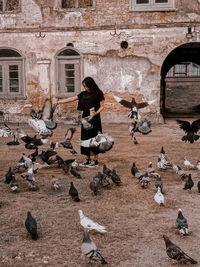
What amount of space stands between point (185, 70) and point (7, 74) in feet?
53.8

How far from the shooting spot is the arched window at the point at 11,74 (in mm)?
14312

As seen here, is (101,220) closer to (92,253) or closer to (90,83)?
(92,253)

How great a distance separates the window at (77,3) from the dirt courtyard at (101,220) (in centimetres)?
875

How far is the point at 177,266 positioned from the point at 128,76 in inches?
443

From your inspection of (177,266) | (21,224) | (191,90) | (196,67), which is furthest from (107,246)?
(196,67)

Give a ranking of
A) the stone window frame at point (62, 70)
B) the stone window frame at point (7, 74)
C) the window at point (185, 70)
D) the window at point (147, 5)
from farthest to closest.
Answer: the window at point (185, 70), the stone window frame at point (7, 74), the stone window frame at point (62, 70), the window at point (147, 5)

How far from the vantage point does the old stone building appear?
44.3 ft

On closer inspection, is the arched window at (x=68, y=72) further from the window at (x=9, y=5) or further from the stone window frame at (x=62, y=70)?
the window at (x=9, y=5)

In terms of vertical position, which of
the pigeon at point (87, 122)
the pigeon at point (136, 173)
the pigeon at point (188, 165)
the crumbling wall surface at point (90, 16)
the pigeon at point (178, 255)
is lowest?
the pigeon at point (188, 165)

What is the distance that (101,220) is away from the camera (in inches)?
163

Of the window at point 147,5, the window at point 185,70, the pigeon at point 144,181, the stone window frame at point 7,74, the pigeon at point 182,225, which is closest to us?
the pigeon at point 182,225

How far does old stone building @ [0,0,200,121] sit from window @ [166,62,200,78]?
534 inches

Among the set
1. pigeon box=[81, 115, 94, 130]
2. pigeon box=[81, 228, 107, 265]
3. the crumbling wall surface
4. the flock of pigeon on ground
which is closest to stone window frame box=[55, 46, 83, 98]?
the crumbling wall surface

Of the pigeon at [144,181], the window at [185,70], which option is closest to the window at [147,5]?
the pigeon at [144,181]
